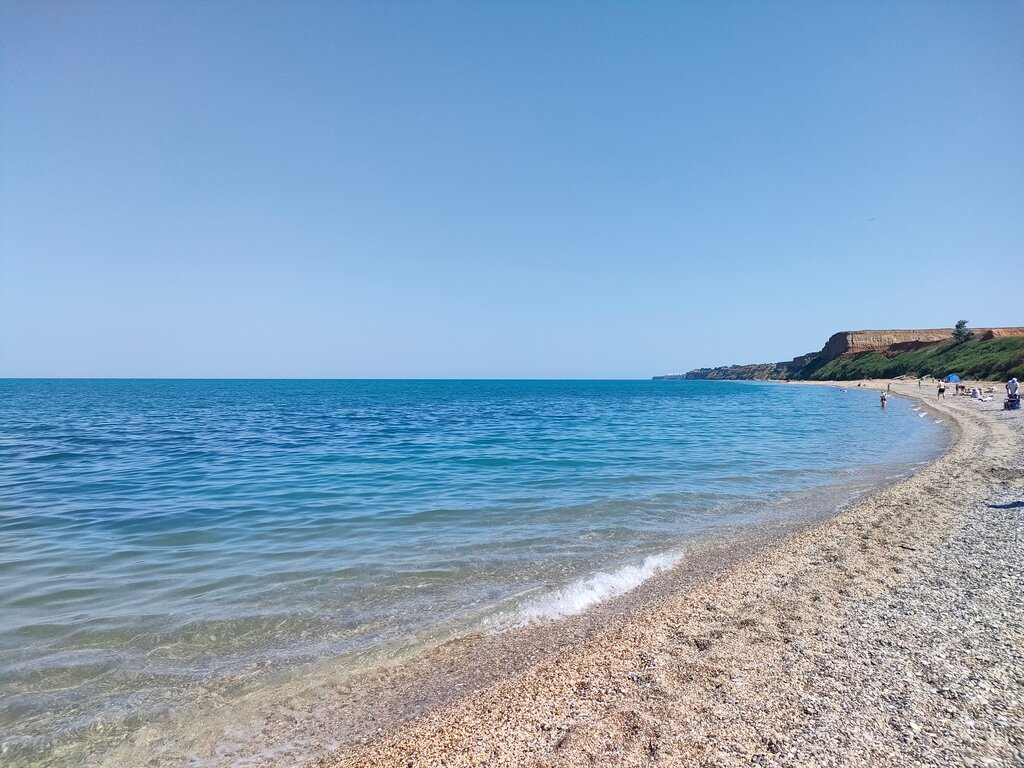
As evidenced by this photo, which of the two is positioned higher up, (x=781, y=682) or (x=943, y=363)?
(x=943, y=363)

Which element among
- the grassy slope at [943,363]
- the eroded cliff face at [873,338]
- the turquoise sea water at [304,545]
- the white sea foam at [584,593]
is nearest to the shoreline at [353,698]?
the white sea foam at [584,593]

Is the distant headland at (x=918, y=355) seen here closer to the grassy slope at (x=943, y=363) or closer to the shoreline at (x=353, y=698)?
the grassy slope at (x=943, y=363)

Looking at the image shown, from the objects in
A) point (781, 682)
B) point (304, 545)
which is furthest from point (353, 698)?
point (304, 545)

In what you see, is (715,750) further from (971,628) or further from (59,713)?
(59,713)

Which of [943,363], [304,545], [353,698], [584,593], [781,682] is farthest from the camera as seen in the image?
[943,363]

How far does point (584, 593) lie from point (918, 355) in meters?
114

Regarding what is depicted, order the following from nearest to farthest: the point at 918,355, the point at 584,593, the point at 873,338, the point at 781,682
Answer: the point at 781,682
the point at 584,593
the point at 918,355
the point at 873,338

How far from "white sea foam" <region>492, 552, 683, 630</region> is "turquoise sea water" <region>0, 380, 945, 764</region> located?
0.13 ft

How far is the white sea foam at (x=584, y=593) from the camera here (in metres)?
6.47

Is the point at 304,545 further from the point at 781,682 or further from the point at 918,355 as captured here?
the point at 918,355

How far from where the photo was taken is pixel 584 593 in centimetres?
711

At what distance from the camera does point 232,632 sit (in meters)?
6.13

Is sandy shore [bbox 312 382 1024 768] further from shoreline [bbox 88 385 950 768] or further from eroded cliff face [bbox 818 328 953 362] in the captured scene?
eroded cliff face [bbox 818 328 953 362]

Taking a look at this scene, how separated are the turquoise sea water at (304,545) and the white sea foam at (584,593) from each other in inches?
1.6
